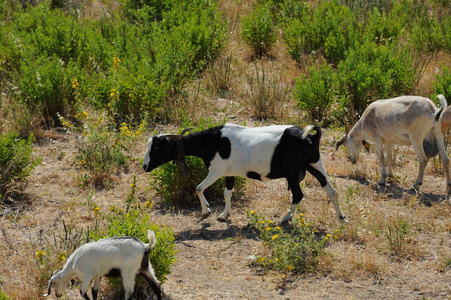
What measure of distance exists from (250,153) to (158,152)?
3.80ft

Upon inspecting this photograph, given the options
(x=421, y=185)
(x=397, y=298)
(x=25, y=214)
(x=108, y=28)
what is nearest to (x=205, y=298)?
(x=397, y=298)

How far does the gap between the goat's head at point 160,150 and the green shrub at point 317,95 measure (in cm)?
388

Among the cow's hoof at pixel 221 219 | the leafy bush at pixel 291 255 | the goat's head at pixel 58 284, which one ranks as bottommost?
the cow's hoof at pixel 221 219

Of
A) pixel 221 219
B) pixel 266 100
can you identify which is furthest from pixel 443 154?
pixel 266 100

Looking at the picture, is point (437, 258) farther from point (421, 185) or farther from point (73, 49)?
point (73, 49)

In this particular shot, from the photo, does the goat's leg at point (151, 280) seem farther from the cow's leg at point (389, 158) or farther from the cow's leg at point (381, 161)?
the cow's leg at point (389, 158)

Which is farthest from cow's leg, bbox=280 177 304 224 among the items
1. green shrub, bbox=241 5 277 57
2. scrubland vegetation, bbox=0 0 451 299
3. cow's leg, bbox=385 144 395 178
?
green shrub, bbox=241 5 277 57

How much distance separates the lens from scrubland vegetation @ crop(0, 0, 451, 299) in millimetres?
6727

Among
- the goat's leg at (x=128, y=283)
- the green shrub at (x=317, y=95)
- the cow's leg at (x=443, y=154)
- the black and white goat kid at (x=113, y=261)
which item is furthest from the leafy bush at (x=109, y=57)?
the goat's leg at (x=128, y=283)

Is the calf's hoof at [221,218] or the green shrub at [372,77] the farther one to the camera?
the green shrub at [372,77]

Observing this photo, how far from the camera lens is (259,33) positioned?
14578mm

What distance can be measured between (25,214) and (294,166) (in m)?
3.57

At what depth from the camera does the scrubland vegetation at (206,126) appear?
6.73 meters

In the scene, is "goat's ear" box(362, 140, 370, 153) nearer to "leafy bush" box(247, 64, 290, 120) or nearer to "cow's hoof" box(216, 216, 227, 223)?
"leafy bush" box(247, 64, 290, 120)
